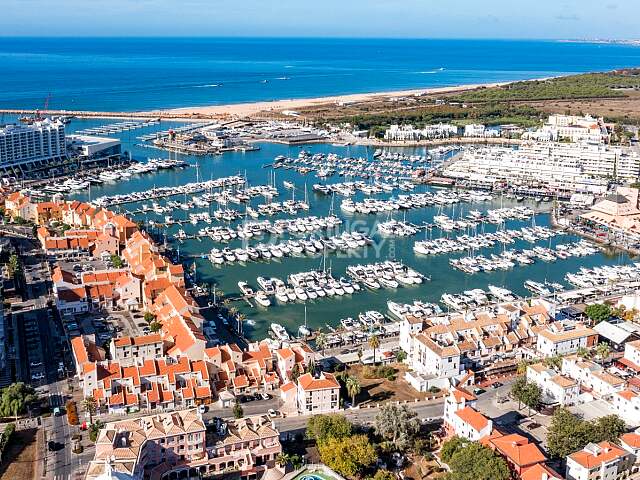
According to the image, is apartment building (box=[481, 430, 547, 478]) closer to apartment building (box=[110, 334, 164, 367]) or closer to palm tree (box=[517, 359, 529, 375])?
palm tree (box=[517, 359, 529, 375])

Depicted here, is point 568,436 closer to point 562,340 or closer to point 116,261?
point 562,340

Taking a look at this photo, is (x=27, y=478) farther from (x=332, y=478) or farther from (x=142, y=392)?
(x=332, y=478)

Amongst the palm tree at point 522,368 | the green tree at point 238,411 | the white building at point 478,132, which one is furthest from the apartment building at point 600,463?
the white building at point 478,132

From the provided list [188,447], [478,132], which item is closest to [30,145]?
[188,447]

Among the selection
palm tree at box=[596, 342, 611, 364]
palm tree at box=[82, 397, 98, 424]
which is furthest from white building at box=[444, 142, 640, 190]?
palm tree at box=[82, 397, 98, 424]

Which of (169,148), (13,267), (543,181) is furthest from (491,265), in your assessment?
(169,148)

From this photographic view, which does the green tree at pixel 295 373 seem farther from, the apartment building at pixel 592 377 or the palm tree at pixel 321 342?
the apartment building at pixel 592 377
